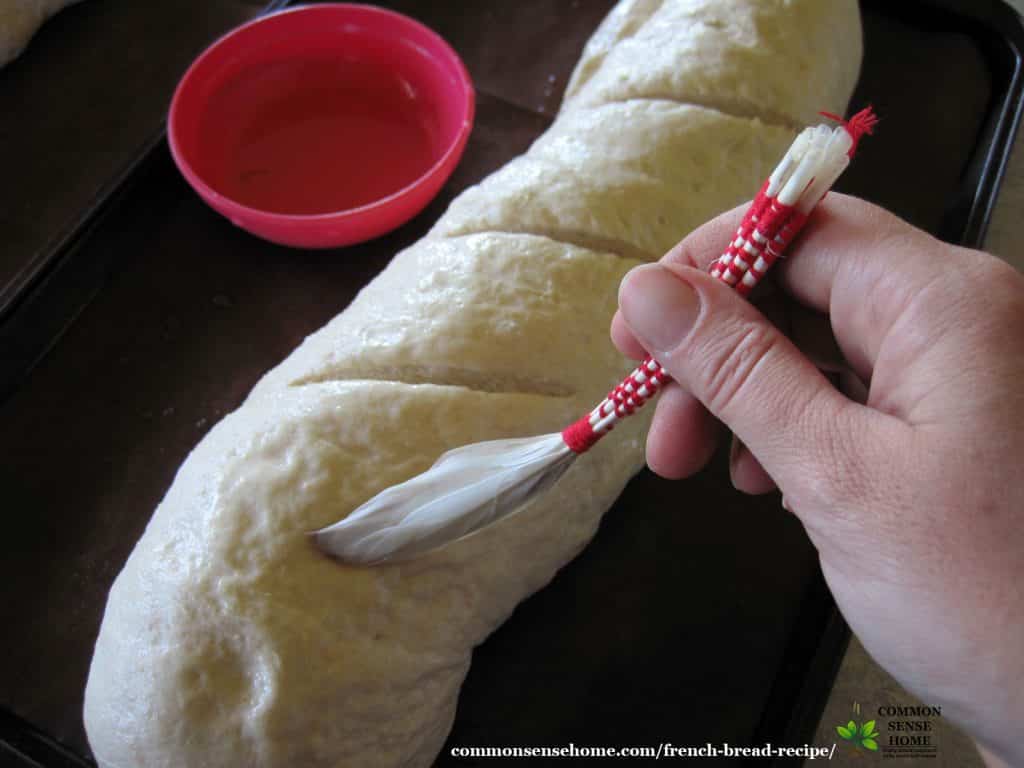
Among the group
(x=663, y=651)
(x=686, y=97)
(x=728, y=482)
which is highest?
(x=686, y=97)

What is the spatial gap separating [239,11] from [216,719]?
208cm

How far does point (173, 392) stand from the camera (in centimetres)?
171

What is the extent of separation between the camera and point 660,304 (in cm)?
94

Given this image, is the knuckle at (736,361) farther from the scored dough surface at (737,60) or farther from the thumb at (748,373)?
the scored dough surface at (737,60)

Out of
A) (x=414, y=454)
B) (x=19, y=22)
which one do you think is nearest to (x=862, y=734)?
(x=414, y=454)

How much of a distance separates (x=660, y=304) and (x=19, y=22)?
2167 mm

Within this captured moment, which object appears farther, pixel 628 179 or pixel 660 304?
pixel 628 179

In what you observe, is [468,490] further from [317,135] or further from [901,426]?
[317,135]

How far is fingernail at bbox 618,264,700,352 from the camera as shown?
0.94 metres

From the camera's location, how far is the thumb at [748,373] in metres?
0.85

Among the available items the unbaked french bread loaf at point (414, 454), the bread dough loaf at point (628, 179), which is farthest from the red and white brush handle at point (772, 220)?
the bread dough loaf at point (628, 179)

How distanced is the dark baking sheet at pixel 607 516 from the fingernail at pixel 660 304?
731 millimetres

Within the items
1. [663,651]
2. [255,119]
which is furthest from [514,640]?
[255,119]

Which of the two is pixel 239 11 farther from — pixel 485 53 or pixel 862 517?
pixel 862 517
